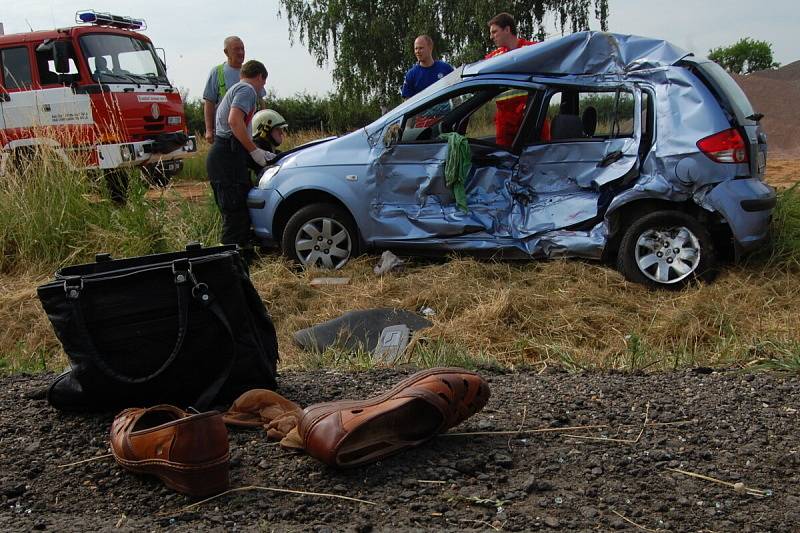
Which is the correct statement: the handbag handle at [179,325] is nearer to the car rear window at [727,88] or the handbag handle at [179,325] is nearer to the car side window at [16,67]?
the car rear window at [727,88]

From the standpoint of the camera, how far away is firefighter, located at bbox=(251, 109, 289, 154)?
334 inches

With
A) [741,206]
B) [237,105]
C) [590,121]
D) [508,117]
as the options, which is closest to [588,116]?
[590,121]

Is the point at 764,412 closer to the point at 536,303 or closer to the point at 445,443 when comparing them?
the point at 445,443

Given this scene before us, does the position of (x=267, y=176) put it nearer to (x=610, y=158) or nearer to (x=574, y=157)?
(x=574, y=157)

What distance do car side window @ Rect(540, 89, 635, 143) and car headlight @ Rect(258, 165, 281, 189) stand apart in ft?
7.62

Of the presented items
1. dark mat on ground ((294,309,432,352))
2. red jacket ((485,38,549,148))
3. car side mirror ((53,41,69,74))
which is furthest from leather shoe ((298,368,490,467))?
car side mirror ((53,41,69,74))

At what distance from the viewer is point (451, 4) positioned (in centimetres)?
2423

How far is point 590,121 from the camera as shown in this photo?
6.72 m

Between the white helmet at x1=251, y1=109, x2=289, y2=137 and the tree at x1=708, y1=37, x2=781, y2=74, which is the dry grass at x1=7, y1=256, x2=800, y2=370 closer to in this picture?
the white helmet at x1=251, y1=109, x2=289, y2=137

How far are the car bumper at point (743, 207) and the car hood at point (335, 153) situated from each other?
2823 mm

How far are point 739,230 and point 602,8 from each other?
68.8ft

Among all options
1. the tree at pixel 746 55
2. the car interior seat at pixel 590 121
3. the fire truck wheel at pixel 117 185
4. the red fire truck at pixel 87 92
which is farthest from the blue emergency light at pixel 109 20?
the tree at pixel 746 55

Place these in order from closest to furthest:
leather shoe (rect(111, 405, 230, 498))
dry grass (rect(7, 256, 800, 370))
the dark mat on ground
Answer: leather shoe (rect(111, 405, 230, 498))
dry grass (rect(7, 256, 800, 370))
the dark mat on ground

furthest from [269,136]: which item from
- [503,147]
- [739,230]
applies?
[739,230]
